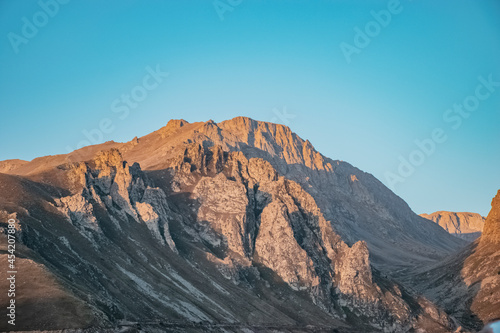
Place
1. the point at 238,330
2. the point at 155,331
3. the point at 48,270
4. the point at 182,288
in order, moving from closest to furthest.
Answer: the point at 48,270, the point at 155,331, the point at 238,330, the point at 182,288

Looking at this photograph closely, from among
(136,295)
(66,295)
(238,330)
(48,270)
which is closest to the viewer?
(66,295)

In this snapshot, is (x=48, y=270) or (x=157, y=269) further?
(x=157, y=269)

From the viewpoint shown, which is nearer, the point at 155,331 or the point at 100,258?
the point at 155,331

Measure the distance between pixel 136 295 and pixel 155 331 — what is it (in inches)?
1059

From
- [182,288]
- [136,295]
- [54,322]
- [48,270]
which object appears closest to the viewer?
[54,322]

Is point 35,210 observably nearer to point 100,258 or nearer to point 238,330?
point 100,258

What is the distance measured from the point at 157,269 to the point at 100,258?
2671 cm

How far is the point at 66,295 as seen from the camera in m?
121

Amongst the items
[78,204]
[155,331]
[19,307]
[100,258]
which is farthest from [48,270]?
[78,204]

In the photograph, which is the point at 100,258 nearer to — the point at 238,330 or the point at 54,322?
the point at 238,330

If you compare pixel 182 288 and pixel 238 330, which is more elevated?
pixel 182 288

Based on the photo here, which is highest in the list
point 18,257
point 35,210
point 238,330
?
point 35,210

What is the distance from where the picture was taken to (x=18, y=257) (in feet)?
442

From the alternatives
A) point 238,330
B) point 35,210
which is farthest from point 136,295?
point 35,210
